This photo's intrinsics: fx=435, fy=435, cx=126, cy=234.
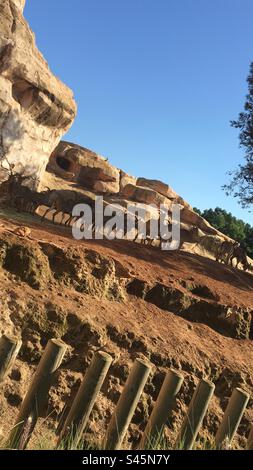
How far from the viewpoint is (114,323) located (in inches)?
337

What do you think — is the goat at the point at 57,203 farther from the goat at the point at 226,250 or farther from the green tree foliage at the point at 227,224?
the green tree foliage at the point at 227,224

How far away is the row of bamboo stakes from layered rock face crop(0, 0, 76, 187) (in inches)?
877

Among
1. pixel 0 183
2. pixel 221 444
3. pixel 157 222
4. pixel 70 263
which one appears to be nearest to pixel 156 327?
pixel 70 263

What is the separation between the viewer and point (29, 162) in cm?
2889

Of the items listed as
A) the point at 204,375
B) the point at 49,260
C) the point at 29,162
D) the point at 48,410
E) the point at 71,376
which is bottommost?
the point at 48,410

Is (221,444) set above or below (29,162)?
below

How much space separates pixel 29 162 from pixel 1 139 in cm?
308

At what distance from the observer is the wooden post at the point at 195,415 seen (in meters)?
5.07

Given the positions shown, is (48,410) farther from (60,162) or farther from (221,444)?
(60,162)

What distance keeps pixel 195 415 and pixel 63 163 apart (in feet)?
131

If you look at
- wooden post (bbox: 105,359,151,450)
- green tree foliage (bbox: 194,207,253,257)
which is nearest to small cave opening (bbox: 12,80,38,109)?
wooden post (bbox: 105,359,151,450)

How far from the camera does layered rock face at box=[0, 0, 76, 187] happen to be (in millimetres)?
26125

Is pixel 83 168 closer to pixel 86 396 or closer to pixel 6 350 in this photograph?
pixel 86 396

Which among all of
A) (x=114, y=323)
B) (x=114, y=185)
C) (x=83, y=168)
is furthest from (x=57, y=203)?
(x=114, y=185)
